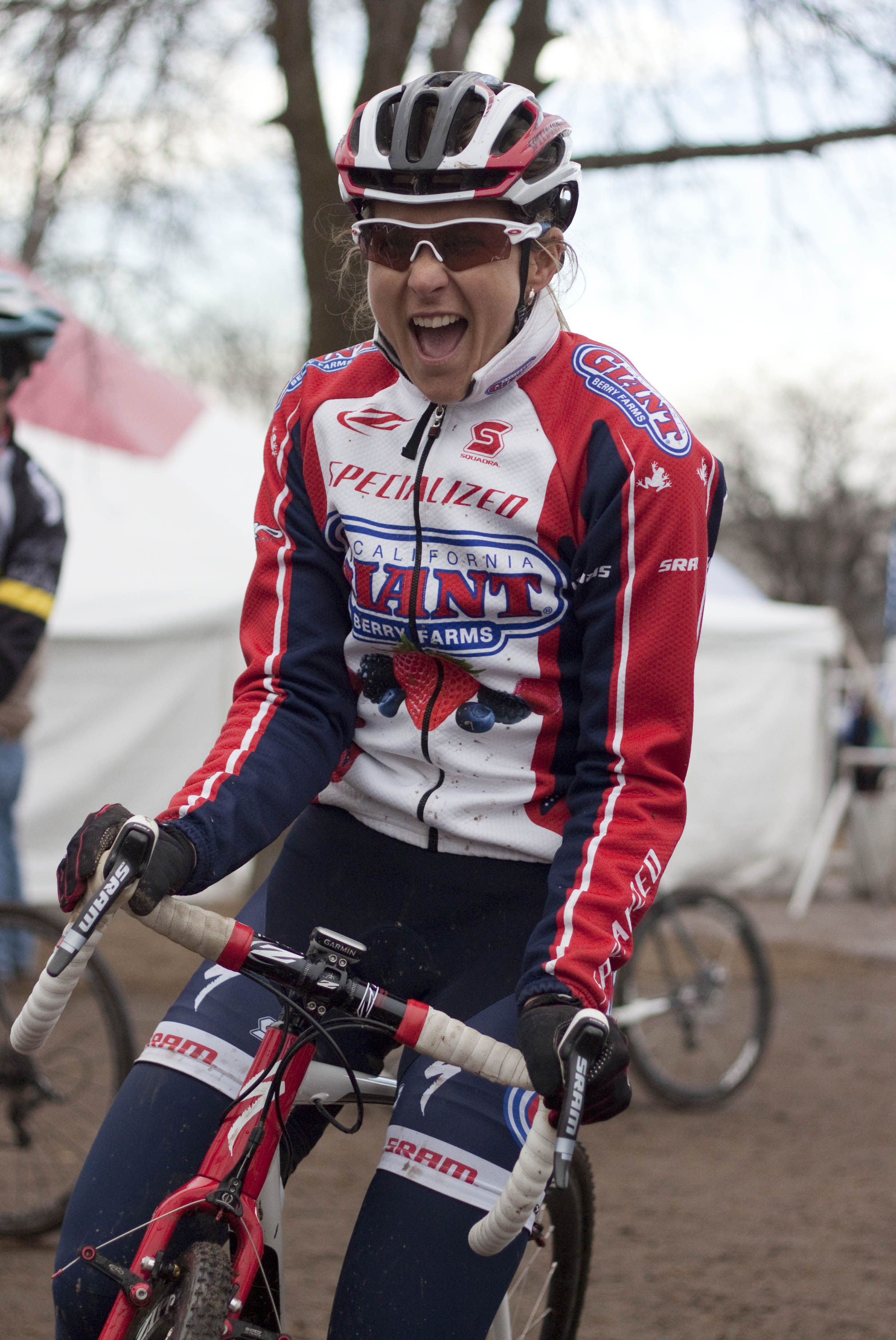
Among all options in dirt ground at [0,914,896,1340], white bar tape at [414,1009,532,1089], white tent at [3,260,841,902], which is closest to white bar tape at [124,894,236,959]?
white bar tape at [414,1009,532,1089]

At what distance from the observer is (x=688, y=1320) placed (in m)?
4.02

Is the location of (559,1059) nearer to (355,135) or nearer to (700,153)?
(355,135)

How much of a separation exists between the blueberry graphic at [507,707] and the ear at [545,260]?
0.62 m

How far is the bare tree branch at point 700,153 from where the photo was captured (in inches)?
236

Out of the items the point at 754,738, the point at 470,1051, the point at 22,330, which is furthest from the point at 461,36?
the point at 754,738

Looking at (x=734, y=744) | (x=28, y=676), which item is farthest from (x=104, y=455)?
(x=734, y=744)

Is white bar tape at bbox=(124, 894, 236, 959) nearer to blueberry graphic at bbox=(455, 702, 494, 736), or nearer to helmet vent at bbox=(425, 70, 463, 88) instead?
blueberry graphic at bbox=(455, 702, 494, 736)

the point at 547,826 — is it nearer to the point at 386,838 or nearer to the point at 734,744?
the point at 386,838

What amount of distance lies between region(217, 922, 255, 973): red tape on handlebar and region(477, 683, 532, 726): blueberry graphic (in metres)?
0.53

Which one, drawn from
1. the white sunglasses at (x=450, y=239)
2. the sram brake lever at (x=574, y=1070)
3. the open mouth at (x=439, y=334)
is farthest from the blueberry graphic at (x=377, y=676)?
the sram brake lever at (x=574, y=1070)

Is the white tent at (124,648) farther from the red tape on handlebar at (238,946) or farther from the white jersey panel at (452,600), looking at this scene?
the red tape on handlebar at (238,946)

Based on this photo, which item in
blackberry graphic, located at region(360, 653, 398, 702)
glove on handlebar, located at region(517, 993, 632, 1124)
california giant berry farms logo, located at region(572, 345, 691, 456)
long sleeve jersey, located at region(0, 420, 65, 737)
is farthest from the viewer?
long sleeve jersey, located at region(0, 420, 65, 737)

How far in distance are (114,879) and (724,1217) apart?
11.8 feet

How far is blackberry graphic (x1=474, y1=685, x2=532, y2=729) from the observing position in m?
2.33
